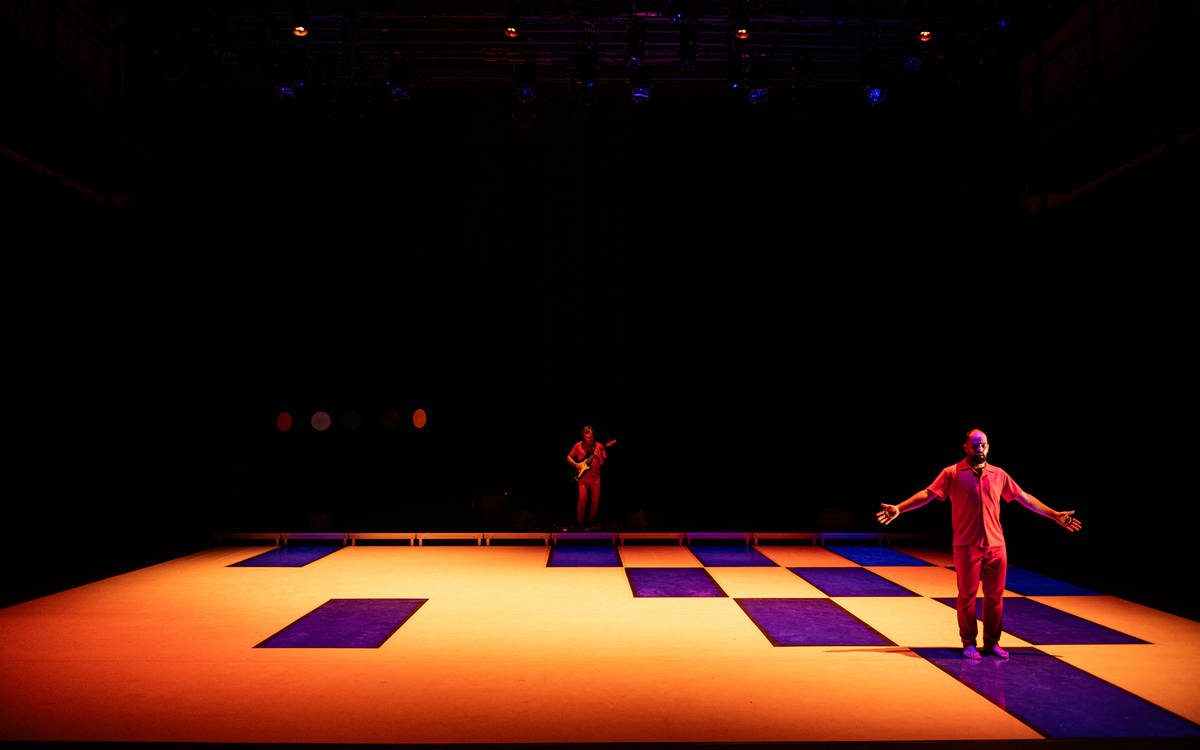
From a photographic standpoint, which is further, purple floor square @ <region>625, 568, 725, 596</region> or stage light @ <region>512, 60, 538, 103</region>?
stage light @ <region>512, 60, 538, 103</region>

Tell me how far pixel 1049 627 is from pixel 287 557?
8.29m

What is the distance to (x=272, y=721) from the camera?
343cm

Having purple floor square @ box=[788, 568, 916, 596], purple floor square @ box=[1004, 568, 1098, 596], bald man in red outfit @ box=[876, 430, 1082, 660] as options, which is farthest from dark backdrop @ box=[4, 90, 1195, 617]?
bald man in red outfit @ box=[876, 430, 1082, 660]

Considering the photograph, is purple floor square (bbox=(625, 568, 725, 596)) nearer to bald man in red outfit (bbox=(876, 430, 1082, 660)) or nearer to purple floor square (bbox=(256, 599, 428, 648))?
purple floor square (bbox=(256, 599, 428, 648))

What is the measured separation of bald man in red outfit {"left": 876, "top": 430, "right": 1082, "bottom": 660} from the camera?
14.5ft

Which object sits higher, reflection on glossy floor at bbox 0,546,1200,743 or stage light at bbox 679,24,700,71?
stage light at bbox 679,24,700,71

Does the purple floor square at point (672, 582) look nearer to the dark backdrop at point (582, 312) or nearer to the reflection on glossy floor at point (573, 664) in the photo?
the reflection on glossy floor at point (573, 664)

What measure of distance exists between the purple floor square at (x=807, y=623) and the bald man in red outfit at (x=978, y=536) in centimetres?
61

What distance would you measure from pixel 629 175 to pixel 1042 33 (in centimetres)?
577

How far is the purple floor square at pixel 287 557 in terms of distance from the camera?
8031 millimetres

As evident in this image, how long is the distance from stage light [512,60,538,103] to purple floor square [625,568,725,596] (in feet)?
19.9

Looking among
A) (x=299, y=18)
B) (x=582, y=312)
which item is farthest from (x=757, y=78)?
(x=299, y=18)

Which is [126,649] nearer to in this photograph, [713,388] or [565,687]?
[565,687]

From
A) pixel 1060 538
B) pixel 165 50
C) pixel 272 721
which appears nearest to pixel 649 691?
pixel 272 721
